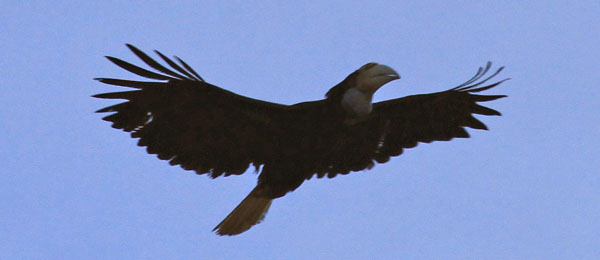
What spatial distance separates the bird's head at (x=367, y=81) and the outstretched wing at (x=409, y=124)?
62 cm

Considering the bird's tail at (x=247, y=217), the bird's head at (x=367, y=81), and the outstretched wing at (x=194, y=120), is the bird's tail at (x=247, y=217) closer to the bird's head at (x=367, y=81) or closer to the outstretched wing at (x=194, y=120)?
the outstretched wing at (x=194, y=120)

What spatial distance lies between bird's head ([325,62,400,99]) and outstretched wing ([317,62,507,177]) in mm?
623

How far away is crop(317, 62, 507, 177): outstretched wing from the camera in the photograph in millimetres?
10719

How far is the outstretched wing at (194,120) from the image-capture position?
9703mm

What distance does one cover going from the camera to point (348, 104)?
998cm

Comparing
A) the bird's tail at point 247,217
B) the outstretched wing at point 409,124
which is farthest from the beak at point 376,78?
the bird's tail at point 247,217

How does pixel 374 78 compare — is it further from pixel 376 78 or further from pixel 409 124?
pixel 409 124

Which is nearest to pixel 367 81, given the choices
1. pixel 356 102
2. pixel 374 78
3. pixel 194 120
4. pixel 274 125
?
pixel 374 78

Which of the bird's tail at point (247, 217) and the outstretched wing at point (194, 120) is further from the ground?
the outstretched wing at point (194, 120)

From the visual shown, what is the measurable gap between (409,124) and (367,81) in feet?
3.81

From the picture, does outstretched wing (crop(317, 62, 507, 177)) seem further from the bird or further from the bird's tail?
the bird's tail

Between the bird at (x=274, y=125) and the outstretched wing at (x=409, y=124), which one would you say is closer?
the bird at (x=274, y=125)

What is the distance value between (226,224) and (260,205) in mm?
365

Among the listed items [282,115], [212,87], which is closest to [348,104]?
[282,115]
